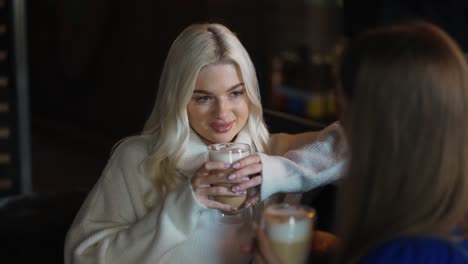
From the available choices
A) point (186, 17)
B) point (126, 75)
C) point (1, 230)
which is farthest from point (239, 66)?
point (126, 75)

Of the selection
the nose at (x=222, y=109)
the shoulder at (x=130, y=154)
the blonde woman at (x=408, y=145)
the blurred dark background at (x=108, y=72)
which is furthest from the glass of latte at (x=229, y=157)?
the blurred dark background at (x=108, y=72)

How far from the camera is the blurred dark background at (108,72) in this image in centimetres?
264

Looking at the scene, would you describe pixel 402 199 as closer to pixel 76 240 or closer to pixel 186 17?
pixel 76 240

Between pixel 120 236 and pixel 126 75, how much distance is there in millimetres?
3968

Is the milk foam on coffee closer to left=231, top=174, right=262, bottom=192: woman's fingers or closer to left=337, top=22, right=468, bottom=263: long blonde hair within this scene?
left=231, top=174, right=262, bottom=192: woman's fingers

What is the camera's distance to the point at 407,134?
1.41 metres

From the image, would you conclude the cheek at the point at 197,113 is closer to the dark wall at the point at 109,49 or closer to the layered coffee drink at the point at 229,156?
the layered coffee drink at the point at 229,156

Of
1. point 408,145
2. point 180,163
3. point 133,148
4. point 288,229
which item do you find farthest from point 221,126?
point 408,145

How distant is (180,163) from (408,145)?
2.92 feet

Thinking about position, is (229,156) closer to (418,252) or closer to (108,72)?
(418,252)

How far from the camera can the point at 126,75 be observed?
5.90 metres

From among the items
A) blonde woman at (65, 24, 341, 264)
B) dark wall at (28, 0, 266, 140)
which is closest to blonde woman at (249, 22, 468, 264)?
blonde woman at (65, 24, 341, 264)

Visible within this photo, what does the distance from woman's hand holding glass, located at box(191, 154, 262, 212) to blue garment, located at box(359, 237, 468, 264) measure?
0.51 metres

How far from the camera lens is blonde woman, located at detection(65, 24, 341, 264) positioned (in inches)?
81.0
